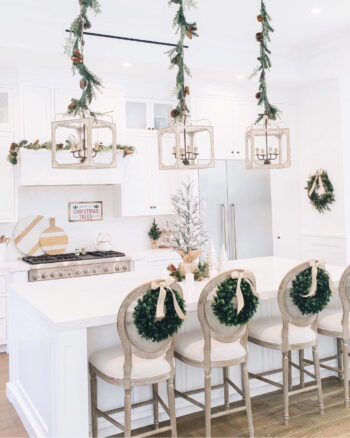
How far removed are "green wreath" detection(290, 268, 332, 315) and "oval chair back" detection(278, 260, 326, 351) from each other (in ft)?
0.08

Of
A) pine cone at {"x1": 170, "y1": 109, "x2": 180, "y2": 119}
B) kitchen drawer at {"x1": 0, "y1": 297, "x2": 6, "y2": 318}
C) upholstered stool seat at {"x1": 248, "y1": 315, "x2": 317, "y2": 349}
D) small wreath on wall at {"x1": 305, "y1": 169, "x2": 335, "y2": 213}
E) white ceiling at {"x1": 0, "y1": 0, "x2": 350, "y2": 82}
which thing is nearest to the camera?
pine cone at {"x1": 170, "y1": 109, "x2": 180, "y2": 119}

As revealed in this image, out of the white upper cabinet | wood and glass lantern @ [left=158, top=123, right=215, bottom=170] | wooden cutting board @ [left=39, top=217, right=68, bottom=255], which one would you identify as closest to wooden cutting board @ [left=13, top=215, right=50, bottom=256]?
wooden cutting board @ [left=39, top=217, right=68, bottom=255]

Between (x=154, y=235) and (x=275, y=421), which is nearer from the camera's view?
A: (x=275, y=421)

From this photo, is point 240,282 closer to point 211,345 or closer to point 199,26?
point 211,345

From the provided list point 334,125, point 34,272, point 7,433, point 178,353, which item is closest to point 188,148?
point 178,353

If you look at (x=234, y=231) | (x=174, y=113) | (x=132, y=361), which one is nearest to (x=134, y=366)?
(x=132, y=361)

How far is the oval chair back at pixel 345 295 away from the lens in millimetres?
3057

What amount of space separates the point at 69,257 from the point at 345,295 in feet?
9.73

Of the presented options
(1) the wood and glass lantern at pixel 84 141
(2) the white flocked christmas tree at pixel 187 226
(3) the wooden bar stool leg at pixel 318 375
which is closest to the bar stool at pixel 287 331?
(3) the wooden bar stool leg at pixel 318 375

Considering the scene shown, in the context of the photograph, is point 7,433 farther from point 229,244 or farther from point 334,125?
point 334,125

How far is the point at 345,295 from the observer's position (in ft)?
10.1

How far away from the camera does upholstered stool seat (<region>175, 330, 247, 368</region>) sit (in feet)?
8.61

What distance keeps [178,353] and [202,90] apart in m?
3.69

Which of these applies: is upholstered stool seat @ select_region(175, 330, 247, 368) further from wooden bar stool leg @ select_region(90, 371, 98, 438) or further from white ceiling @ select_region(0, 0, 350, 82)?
white ceiling @ select_region(0, 0, 350, 82)
